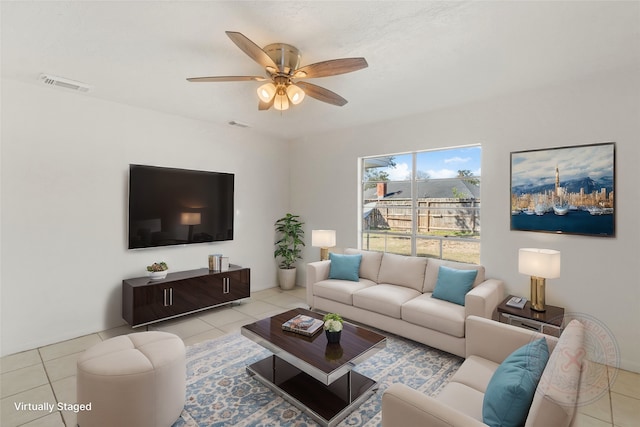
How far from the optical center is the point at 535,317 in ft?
9.06

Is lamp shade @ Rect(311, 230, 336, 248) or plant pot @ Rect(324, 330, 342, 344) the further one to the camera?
lamp shade @ Rect(311, 230, 336, 248)

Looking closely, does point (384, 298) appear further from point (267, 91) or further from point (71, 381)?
point (71, 381)

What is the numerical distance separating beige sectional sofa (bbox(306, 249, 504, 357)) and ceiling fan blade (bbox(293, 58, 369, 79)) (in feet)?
7.67

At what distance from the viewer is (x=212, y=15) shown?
2.03m

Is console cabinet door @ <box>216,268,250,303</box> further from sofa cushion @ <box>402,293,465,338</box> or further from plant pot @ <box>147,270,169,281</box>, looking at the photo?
sofa cushion @ <box>402,293,465,338</box>

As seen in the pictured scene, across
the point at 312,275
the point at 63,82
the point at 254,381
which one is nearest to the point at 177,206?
the point at 63,82

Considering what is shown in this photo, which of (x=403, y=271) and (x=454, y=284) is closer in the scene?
(x=454, y=284)

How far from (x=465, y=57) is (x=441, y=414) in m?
2.66

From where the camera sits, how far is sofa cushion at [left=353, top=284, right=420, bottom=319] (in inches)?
131

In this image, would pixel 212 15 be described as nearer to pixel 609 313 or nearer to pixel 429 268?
pixel 429 268

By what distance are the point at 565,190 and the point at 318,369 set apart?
307 cm

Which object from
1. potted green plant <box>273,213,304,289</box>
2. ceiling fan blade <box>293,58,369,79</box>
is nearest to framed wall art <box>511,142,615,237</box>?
ceiling fan blade <box>293,58,369,79</box>

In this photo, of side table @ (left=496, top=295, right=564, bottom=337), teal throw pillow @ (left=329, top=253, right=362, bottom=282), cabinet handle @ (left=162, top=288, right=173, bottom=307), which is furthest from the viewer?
teal throw pillow @ (left=329, top=253, right=362, bottom=282)

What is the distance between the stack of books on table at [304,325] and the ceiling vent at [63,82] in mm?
3245
